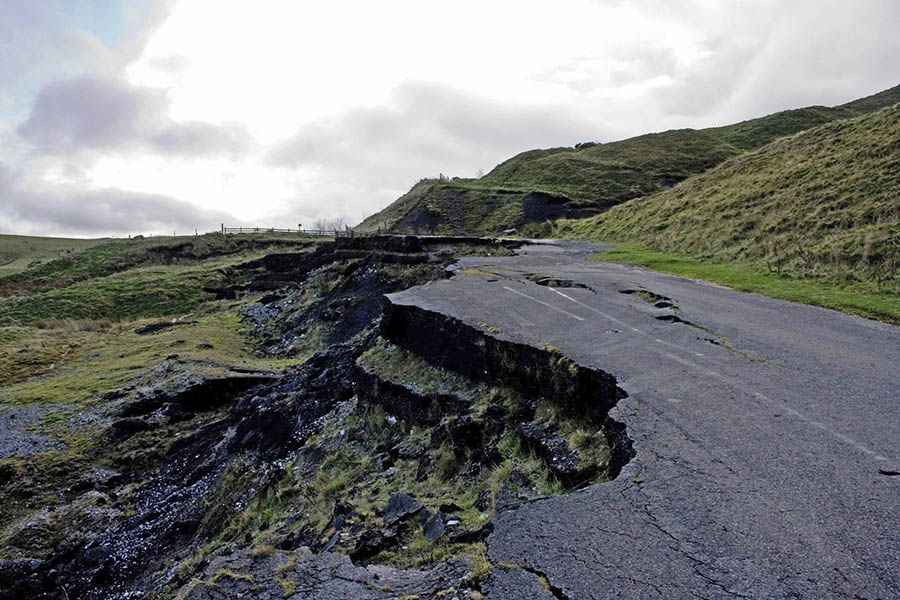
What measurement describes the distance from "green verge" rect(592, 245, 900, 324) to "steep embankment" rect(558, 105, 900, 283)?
0.58 meters

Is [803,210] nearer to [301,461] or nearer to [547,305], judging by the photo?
[547,305]

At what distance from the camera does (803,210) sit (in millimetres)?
20281

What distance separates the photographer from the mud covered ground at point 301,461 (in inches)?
222

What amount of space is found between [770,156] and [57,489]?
112ft

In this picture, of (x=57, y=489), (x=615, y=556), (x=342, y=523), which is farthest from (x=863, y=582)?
(x=57, y=489)

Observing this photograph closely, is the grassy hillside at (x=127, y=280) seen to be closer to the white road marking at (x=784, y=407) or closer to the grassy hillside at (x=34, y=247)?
the grassy hillside at (x=34, y=247)

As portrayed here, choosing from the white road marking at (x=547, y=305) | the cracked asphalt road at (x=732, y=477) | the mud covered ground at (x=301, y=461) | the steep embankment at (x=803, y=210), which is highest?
the steep embankment at (x=803, y=210)

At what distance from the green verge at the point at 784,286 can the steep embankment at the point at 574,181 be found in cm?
2305

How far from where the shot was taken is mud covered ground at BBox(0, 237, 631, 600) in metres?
5.63

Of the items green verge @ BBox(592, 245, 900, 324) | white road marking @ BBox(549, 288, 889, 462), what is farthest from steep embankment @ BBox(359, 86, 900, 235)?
white road marking @ BBox(549, 288, 889, 462)

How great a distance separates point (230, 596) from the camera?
5.11 m

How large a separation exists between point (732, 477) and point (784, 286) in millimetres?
11153

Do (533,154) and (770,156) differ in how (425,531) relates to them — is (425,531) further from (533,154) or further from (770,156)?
(533,154)

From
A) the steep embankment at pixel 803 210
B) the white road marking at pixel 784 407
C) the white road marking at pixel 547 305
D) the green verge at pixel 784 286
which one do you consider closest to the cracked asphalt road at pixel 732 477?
the white road marking at pixel 784 407
